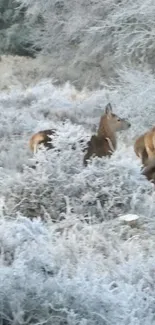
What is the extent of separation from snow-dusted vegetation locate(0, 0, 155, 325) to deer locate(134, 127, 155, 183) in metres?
0.10

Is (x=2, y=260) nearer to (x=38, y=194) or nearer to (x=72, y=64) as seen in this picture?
(x=38, y=194)

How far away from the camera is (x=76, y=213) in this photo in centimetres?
712

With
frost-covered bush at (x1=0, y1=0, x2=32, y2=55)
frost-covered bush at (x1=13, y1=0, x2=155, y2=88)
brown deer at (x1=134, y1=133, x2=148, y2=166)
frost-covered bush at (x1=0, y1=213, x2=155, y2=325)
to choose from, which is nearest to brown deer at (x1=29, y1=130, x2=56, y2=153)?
brown deer at (x1=134, y1=133, x2=148, y2=166)

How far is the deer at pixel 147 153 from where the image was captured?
7.91 metres

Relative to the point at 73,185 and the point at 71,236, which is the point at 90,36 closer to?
the point at 73,185

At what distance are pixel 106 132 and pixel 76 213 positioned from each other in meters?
1.91

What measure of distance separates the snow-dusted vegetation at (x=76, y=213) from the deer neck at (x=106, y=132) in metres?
0.21

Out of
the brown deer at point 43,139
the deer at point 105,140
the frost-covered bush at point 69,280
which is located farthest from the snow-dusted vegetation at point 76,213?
the brown deer at point 43,139

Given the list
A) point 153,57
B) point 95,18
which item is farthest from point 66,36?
point 153,57

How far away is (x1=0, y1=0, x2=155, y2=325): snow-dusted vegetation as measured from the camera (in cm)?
419

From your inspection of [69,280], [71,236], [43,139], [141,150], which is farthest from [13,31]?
[69,280]

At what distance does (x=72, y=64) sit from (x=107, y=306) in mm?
18551

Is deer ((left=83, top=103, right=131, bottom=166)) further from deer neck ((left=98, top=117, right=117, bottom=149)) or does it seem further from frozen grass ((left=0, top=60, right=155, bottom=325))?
frozen grass ((left=0, top=60, right=155, bottom=325))

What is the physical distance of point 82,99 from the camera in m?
16.3
